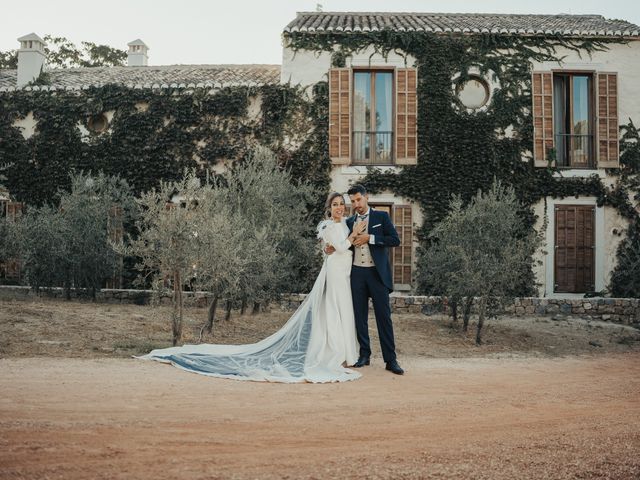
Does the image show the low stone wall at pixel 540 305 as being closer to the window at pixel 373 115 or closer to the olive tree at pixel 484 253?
the olive tree at pixel 484 253

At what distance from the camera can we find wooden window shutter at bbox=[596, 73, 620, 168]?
46.8 ft

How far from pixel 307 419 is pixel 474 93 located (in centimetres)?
1210

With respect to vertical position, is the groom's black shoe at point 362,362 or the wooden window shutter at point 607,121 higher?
the wooden window shutter at point 607,121

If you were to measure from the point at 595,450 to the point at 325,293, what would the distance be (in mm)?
3448

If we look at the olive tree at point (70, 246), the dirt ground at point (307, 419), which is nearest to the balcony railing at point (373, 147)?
the olive tree at point (70, 246)

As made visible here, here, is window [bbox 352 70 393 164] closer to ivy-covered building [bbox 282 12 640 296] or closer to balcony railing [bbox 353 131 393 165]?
balcony railing [bbox 353 131 393 165]

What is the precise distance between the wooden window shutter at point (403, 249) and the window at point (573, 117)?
395 centimetres

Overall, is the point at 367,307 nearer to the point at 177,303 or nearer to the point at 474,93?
the point at 177,303

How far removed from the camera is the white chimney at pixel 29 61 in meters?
16.1

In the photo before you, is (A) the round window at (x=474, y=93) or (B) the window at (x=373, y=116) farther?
(A) the round window at (x=474, y=93)

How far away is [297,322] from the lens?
673 cm

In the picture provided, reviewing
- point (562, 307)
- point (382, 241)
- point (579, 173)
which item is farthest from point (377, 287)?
point (579, 173)

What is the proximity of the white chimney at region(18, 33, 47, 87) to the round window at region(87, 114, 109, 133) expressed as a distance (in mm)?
2302

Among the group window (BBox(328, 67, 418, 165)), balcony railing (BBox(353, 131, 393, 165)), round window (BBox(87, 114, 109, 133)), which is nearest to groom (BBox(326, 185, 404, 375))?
window (BBox(328, 67, 418, 165))
